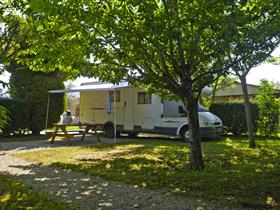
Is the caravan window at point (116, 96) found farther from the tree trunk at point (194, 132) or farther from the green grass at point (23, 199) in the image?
the green grass at point (23, 199)

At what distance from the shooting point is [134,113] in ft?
54.2

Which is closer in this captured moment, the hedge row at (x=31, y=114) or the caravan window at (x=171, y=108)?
the caravan window at (x=171, y=108)

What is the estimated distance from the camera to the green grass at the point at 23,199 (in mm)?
5031

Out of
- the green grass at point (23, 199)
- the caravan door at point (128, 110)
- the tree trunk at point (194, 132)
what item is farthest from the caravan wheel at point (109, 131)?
the green grass at point (23, 199)

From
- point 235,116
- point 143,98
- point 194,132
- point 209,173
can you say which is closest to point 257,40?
point 194,132

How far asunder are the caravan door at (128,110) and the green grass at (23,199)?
10.2 meters

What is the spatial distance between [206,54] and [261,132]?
1118 cm

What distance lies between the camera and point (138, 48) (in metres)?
6.82

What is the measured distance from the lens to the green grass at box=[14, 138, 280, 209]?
18.4 ft

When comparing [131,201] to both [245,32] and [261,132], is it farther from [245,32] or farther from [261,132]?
[261,132]

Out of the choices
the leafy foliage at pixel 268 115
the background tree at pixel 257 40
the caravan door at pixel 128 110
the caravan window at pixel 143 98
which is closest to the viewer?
the background tree at pixel 257 40

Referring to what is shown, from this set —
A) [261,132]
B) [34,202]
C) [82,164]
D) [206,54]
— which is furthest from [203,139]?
[34,202]

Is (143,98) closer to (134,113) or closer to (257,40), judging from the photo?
(134,113)

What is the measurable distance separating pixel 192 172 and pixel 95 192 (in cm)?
232
